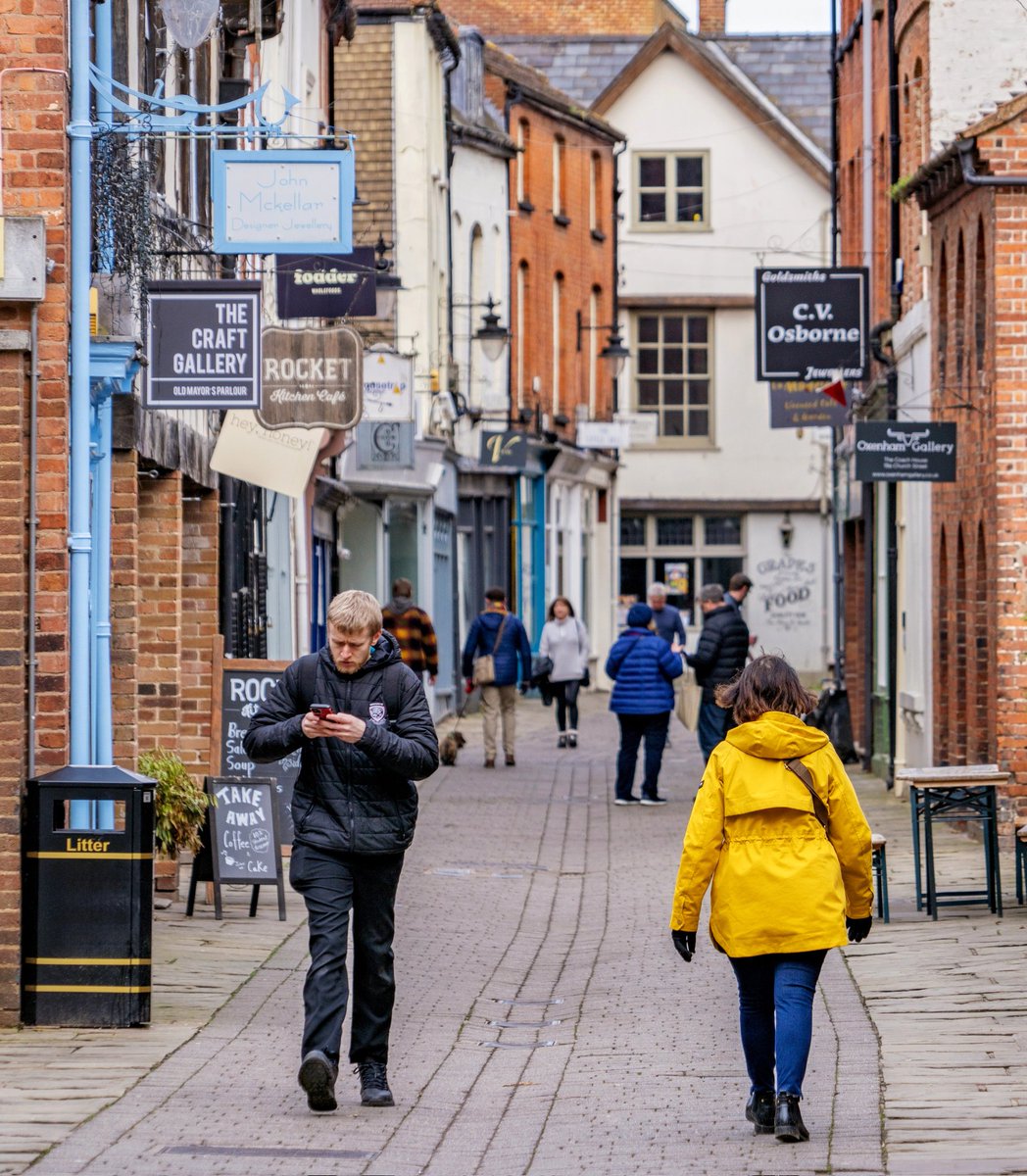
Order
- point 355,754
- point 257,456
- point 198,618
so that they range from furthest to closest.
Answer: point 257,456, point 198,618, point 355,754

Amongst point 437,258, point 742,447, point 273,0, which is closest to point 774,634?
point 742,447

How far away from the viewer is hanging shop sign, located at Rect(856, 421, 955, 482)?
57.9ft

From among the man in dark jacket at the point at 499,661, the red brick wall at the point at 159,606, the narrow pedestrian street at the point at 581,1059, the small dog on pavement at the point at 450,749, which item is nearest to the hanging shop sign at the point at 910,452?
the narrow pedestrian street at the point at 581,1059

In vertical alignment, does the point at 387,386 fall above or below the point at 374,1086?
above

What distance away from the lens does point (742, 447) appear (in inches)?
1805

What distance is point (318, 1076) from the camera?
7688 mm

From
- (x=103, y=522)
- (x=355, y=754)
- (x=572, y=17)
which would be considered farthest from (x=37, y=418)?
(x=572, y=17)

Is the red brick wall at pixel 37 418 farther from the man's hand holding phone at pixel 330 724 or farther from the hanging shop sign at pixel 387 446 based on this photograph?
the hanging shop sign at pixel 387 446

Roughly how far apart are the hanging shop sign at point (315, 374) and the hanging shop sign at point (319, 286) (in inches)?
88.4

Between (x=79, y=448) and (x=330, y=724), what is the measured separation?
8.97ft

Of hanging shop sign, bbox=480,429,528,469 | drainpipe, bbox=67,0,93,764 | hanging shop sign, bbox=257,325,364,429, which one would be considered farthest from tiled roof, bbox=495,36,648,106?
drainpipe, bbox=67,0,93,764

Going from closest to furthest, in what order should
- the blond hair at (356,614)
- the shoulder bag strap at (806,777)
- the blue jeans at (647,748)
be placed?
the shoulder bag strap at (806,777) → the blond hair at (356,614) → the blue jeans at (647,748)

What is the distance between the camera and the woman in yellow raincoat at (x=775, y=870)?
7.33 metres

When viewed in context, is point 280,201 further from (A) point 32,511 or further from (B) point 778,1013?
(B) point 778,1013
